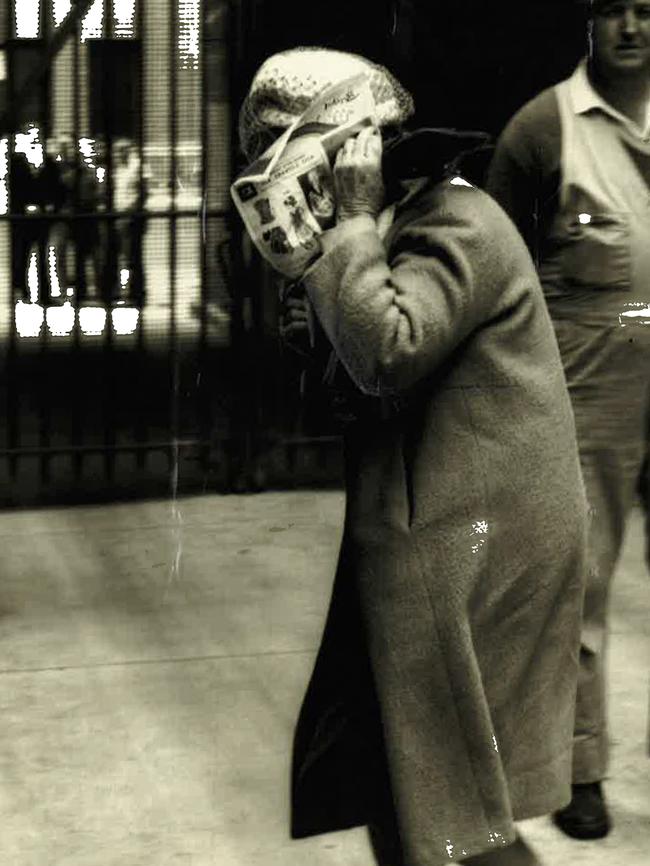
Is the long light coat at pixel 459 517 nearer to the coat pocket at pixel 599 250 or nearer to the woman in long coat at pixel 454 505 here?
the woman in long coat at pixel 454 505

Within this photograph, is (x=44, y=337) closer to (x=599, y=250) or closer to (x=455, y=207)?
(x=599, y=250)

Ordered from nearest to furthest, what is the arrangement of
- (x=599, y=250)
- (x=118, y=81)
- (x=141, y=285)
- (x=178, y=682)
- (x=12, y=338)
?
(x=599, y=250), (x=178, y=682), (x=12, y=338), (x=141, y=285), (x=118, y=81)

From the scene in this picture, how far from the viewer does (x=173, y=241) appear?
8062mm

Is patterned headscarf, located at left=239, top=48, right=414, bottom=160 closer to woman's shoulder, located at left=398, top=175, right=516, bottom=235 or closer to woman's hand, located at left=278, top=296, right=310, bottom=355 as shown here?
woman's shoulder, located at left=398, top=175, right=516, bottom=235

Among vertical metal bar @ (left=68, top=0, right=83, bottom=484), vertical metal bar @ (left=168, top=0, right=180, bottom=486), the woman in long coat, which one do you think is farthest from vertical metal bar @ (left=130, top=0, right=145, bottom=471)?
the woman in long coat

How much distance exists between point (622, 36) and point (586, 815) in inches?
67.6

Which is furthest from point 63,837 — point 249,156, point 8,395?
point 8,395

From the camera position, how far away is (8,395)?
8.01 meters

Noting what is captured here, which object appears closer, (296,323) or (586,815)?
(296,323)

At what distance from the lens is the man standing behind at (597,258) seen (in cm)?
421

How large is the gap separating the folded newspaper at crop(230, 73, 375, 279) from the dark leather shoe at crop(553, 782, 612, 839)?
173cm

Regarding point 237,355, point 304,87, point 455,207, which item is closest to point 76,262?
point 237,355

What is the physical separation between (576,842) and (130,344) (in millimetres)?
4336

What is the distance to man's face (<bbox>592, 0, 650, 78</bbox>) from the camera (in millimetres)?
4219
